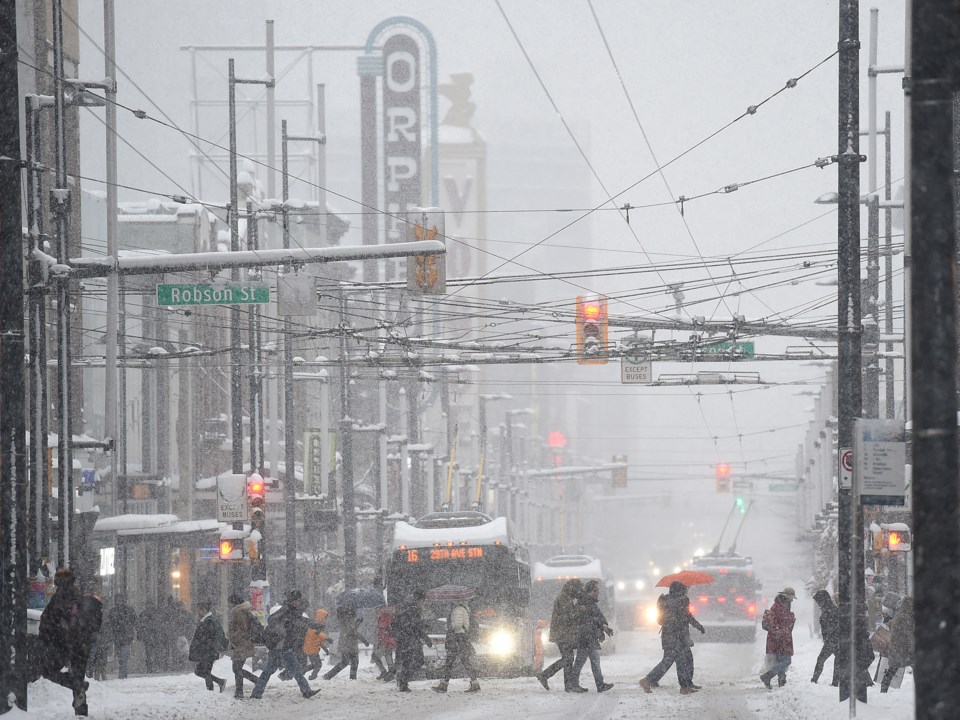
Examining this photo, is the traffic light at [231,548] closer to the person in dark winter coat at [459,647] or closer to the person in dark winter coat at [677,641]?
the person in dark winter coat at [459,647]

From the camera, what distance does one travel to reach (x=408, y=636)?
23.3 meters

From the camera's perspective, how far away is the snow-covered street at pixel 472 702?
1812 centimetres

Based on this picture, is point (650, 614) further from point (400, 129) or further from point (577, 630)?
point (400, 129)

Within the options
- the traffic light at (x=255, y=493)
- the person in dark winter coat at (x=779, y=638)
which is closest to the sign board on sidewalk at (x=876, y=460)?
the person in dark winter coat at (x=779, y=638)

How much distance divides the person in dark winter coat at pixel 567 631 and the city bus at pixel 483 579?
308 cm

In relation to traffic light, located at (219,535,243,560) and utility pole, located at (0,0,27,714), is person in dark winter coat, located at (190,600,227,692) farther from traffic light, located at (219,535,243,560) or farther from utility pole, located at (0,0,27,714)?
traffic light, located at (219,535,243,560)

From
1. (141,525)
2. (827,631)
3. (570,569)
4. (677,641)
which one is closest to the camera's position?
(677,641)

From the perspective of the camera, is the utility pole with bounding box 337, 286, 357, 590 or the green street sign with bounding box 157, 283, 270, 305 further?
the utility pole with bounding box 337, 286, 357, 590

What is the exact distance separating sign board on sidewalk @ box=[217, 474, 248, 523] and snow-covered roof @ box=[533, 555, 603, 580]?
12929 millimetres

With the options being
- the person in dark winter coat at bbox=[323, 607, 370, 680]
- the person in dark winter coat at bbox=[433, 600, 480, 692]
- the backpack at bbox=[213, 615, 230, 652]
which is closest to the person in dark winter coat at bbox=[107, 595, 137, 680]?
the person in dark winter coat at bbox=[323, 607, 370, 680]

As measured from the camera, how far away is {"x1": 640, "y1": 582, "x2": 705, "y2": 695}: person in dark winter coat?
22.0 metres

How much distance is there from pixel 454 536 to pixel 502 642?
2584mm

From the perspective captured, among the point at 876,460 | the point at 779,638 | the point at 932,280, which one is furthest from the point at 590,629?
the point at 932,280

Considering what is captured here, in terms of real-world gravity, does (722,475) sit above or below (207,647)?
below
